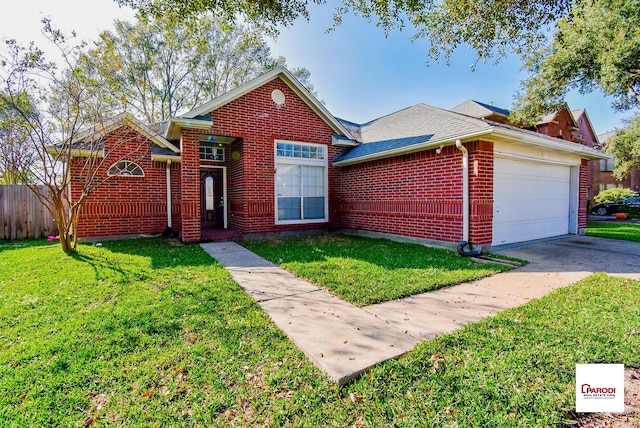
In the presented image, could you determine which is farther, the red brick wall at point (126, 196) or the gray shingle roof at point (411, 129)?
the red brick wall at point (126, 196)

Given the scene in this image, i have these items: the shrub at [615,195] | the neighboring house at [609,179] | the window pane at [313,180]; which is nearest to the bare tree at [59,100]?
the window pane at [313,180]

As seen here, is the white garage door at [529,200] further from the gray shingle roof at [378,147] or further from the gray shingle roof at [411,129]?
the gray shingle roof at [378,147]

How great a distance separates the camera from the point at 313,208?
36.0 ft

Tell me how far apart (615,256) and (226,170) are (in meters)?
11.5

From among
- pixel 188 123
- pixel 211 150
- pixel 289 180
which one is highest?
pixel 188 123

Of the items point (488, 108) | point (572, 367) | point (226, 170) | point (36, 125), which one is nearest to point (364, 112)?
point (488, 108)

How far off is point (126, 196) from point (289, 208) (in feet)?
17.3

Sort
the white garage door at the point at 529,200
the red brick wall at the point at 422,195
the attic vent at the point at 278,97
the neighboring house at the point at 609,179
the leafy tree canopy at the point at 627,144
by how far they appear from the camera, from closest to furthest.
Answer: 1. the red brick wall at the point at 422,195
2. the white garage door at the point at 529,200
3. the attic vent at the point at 278,97
4. the leafy tree canopy at the point at 627,144
5. the neighboring house at the point at 609,179

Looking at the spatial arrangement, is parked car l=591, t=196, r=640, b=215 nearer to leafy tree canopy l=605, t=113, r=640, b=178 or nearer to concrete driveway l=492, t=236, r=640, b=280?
leafy tree canopy l=605, t=113, r=640, b=178

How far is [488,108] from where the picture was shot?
59.2 ft

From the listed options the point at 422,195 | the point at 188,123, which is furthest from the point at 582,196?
the point at 188,123

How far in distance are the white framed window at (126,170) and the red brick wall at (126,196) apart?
0.42 ft

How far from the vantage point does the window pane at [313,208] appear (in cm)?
1082

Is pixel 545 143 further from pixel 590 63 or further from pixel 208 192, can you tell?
pixel 208 192
